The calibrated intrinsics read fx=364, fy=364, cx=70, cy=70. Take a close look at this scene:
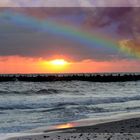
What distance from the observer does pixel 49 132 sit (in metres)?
12.5

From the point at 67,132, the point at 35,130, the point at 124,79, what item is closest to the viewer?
the point at 67,132

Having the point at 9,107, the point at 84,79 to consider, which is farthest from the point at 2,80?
the point at 9,107

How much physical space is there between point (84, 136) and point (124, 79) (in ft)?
266

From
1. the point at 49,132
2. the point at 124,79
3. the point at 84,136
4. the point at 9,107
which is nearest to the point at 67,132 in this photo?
the point at 49,132

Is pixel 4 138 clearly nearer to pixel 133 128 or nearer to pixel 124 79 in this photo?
pixel 133 128

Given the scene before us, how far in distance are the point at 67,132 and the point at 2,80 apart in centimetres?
7323

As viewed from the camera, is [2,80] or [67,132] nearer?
[67,132]

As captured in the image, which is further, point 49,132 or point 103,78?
point 103,78

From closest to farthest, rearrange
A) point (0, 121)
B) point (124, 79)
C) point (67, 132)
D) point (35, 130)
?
point (67, 132)
point (35, 130)
point (0, 121)
point (124, 79)

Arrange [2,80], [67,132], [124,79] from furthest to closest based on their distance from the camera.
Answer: [124,79], [2,80], [67,132]

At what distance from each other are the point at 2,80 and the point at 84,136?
2938 inches

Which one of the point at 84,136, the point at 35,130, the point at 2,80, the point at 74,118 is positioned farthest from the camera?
the point at 2,80

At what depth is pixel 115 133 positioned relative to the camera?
11.5 m

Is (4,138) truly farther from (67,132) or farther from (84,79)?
(84,79)
